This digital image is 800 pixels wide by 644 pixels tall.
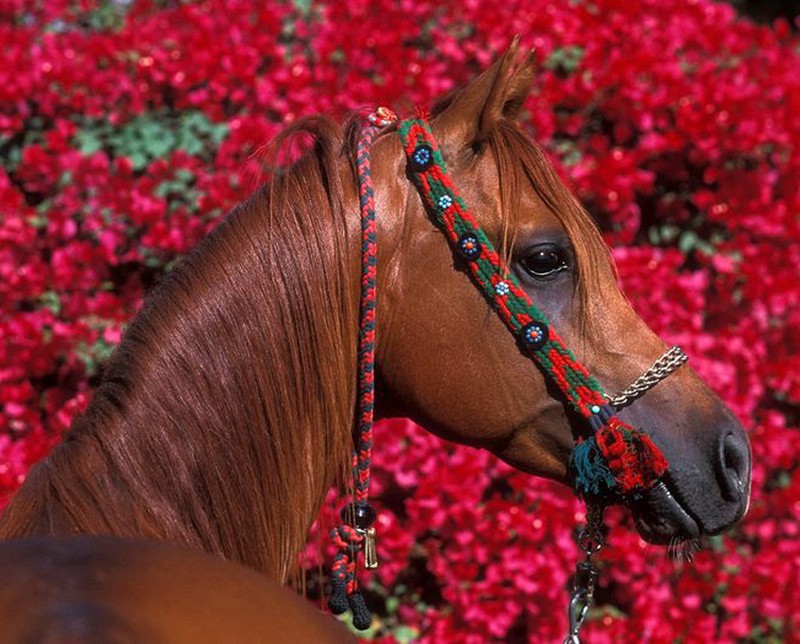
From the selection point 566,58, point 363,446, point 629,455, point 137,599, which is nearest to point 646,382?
point 629,455

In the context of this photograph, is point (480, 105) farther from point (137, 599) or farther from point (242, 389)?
point (137, 599)

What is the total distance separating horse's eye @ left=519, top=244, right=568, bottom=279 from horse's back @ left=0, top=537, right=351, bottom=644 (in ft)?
2.98

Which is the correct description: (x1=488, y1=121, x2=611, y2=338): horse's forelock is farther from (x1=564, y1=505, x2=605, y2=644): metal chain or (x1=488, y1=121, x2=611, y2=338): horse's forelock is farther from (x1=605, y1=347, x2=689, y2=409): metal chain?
(x1=564, y1=505, x2=605, y2=644): metal chain

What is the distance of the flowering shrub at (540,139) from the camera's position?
310 centimetres

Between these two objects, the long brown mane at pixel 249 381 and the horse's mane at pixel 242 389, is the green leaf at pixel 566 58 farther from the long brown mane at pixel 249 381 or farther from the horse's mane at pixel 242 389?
the horse's mane at pixel 242 389

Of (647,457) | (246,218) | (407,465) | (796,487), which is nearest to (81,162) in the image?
(407,465)

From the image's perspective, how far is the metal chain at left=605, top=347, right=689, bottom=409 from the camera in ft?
5.59

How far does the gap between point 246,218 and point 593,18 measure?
2516 mm

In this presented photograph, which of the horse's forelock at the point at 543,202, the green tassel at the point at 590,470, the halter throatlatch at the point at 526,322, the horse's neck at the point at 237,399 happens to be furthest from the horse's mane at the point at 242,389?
the green tassel at the point at 590,470

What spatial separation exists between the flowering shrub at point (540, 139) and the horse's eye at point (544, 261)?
1362mm

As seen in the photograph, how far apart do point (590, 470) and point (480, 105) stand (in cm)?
66

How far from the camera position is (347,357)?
5.52 ft

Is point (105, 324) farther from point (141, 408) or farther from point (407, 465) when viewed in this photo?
point (141, 408)

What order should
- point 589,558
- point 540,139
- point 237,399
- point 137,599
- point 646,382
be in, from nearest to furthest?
point 137,599 < point 237,399 < point 646,382 < point 589,558 < point 540,139
